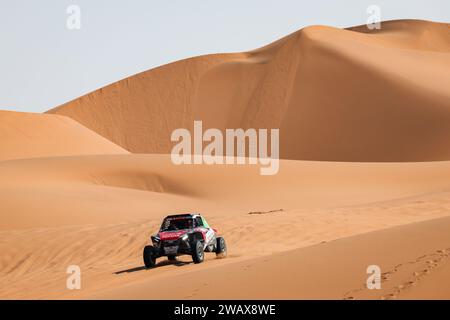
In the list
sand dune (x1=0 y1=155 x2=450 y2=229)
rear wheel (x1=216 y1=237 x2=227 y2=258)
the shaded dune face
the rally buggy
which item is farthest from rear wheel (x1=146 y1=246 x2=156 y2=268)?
the shaded dune face

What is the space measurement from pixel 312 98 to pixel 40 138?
103ft

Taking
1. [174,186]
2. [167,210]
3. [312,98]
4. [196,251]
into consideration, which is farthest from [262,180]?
[312,98]

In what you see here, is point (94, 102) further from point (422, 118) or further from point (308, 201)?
point (308, 201)

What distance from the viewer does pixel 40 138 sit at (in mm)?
56969

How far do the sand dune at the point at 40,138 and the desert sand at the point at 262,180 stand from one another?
0.15 meters

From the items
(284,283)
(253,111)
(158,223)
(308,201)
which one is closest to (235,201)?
(308,201)

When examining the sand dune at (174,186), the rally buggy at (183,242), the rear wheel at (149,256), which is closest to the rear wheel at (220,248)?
the rally buggy at (183,242)

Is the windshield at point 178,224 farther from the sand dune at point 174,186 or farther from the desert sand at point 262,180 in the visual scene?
the sand dune at point 174,186

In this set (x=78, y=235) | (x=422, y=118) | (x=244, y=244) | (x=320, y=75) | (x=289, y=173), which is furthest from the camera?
(x=320, y=75)

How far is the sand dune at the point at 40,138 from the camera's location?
5519 cm

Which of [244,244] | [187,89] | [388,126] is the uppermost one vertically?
[187,89]

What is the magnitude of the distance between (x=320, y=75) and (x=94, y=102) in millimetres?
28230

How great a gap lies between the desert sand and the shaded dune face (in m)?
0.21
